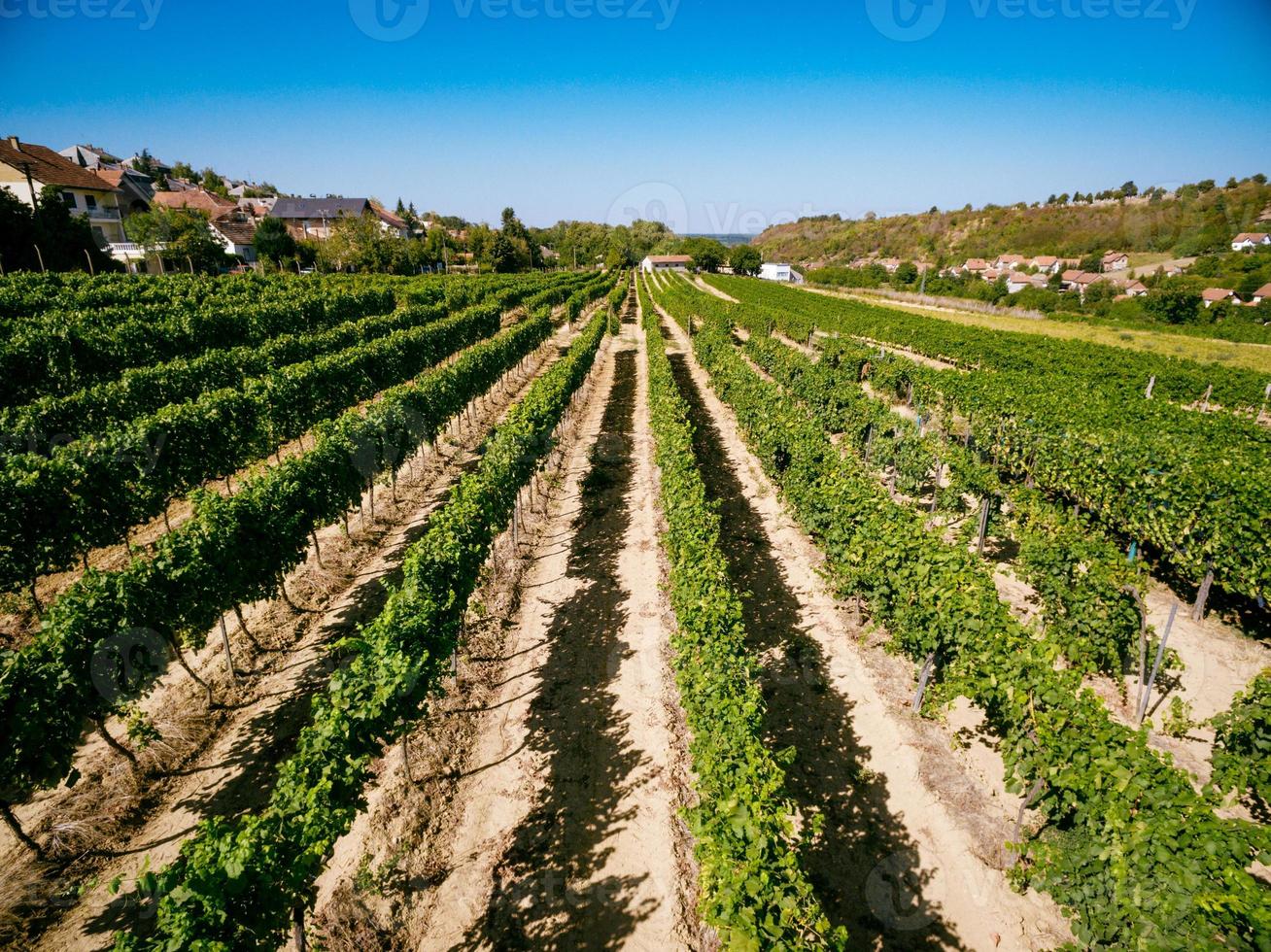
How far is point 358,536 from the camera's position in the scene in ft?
46.1

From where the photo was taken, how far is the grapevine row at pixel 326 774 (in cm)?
463

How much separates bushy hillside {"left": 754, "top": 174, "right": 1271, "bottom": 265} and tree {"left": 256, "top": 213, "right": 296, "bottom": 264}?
5414 inches

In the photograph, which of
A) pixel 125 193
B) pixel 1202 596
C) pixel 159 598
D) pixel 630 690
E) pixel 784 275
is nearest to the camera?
pixel 159 598

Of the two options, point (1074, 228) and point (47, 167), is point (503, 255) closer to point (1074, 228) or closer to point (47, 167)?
point (47, 167)

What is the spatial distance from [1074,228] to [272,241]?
6444 inches

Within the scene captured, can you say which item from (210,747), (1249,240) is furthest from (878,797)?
(1249,240)

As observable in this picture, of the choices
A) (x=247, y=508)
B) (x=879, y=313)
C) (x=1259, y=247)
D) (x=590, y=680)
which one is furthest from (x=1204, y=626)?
(x=1259, y=247)

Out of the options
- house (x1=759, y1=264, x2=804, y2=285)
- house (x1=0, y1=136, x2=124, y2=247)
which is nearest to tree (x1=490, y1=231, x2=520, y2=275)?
house (x1=0, y1=136, x2=124, y2=247)

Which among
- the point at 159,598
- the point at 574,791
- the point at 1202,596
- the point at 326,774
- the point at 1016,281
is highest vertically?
the point at 1016,281

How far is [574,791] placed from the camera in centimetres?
Result: 783

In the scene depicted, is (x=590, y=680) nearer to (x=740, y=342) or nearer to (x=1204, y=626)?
(x=1204, y=626)

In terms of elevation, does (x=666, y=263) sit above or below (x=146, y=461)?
above

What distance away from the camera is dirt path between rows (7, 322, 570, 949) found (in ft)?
21.3

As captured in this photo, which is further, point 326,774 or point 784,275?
point 784,275
